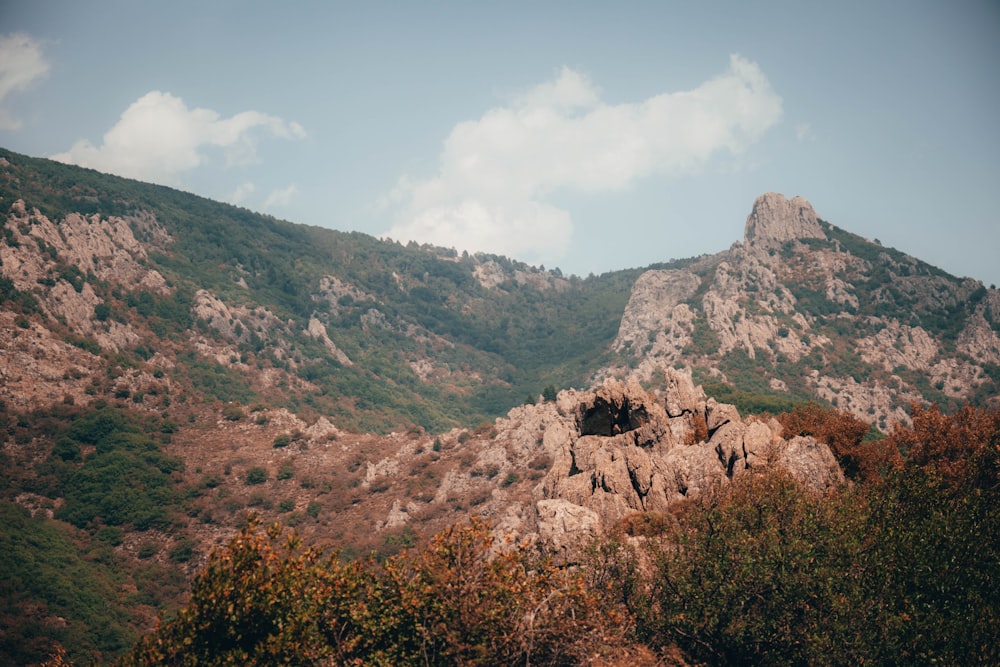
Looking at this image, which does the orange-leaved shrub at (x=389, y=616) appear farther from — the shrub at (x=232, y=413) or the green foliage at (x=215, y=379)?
the green foliage at (x=215, y=379)

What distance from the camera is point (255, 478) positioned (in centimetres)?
11812

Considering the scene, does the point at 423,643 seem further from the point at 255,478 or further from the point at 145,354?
the point at 145,354

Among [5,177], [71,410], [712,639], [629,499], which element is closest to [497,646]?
[712,639]

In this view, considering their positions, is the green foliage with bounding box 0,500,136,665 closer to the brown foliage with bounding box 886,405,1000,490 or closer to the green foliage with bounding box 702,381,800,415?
the brown foliage with bounding box 886,405,1000,490

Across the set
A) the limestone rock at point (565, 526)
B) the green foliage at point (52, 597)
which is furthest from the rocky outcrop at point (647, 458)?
the green foliage at point (52, 597)

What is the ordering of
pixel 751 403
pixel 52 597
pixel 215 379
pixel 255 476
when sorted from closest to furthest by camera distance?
pixel 52 597 < pixel 255 476 < pixel 751 403 < pixel 215 379

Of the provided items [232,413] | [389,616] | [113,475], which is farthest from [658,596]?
[232,413]

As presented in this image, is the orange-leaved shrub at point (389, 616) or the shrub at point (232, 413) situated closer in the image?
the orange-leaved shrub at point (389, 616)

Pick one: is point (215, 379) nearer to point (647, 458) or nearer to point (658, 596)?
point (647, 458)

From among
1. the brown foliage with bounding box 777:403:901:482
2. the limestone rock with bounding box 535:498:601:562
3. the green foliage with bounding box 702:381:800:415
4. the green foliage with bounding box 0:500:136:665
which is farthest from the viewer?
the green foliage with bounding box 702:381:800:415

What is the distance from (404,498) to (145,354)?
324 feet

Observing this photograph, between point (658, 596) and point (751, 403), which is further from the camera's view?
point (751, 403)

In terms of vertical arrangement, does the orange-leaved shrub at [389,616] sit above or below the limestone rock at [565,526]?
below

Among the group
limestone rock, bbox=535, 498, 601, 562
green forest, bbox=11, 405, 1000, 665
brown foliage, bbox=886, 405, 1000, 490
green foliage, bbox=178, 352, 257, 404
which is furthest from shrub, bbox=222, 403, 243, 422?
brown foliage, bbox=886, 405, 1000, 490
